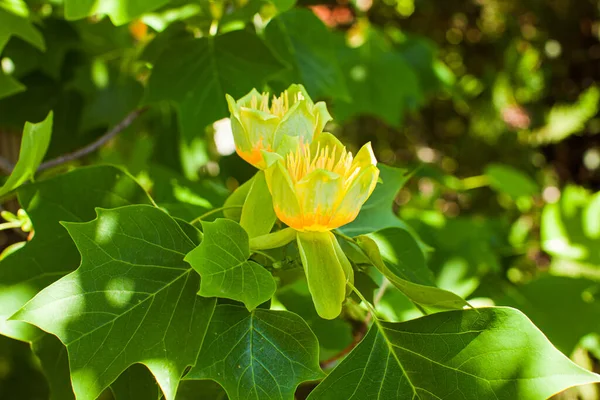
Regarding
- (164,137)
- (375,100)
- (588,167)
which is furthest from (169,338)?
(588,167)

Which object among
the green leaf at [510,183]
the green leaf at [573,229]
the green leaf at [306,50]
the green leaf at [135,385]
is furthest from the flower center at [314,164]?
the green leaf at [510,183]

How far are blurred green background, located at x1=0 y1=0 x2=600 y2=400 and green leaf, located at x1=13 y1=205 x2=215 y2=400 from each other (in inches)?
7.5

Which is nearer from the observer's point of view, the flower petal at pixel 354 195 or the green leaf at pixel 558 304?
the flower petal at pixel 354 195

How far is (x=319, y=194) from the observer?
505mm

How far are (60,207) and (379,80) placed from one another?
3.72ft

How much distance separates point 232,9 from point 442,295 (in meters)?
0.56

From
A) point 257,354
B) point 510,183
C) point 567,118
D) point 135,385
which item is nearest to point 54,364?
point 135,385

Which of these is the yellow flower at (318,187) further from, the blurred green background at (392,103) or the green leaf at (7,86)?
the green leaf at (7,86)

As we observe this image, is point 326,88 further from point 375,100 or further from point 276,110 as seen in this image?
point 375,100

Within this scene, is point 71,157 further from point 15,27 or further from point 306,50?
point 306,50

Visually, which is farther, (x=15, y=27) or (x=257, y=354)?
(x=15, y=27)

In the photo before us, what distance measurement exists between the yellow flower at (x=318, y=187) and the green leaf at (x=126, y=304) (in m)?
0.10

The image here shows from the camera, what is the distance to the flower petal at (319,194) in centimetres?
50

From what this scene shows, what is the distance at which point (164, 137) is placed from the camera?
1.33 metres
